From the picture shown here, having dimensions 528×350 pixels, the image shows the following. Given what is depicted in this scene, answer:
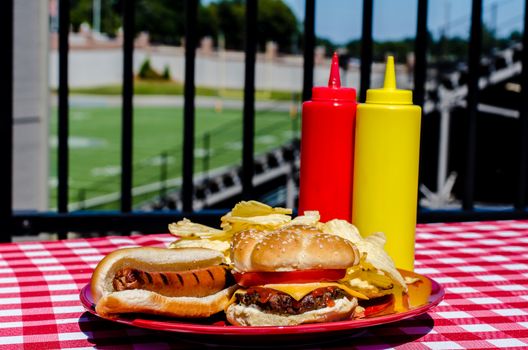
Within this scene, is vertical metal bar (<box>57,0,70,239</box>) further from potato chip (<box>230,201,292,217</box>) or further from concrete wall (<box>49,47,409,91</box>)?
concrete wall (<box>49,47,409,91</box>)

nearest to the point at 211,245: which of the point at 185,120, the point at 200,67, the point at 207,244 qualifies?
the point at 207,244

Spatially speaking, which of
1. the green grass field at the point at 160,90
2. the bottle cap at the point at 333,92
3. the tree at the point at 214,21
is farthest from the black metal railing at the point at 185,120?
the tree at the point at 214,21

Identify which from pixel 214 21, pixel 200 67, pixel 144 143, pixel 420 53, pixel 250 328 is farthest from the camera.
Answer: pixel 214 21

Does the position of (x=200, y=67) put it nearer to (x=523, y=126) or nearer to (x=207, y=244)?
(x=523, y=126)

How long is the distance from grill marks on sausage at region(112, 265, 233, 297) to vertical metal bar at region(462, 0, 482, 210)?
74 centimetres

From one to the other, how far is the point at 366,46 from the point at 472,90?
0.17 meters

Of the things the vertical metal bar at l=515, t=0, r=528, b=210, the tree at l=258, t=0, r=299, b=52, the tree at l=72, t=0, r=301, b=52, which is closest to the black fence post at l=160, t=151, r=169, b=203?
the vertical metal bar at l=515, t=0, r=528, b=210

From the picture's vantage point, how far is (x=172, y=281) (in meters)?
0.51

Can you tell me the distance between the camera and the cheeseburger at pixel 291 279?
1.67ft

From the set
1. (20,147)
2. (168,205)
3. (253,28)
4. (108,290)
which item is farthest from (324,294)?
(168,205)

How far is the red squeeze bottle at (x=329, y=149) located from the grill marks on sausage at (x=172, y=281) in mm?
170

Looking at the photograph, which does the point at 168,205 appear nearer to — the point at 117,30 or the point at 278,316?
the point at 278,316

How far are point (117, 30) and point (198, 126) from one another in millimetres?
9656

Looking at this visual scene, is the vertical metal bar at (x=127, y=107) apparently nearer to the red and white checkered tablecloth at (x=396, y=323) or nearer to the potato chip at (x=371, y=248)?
the red and white checkered tablecloth at (x=396, y=323)
